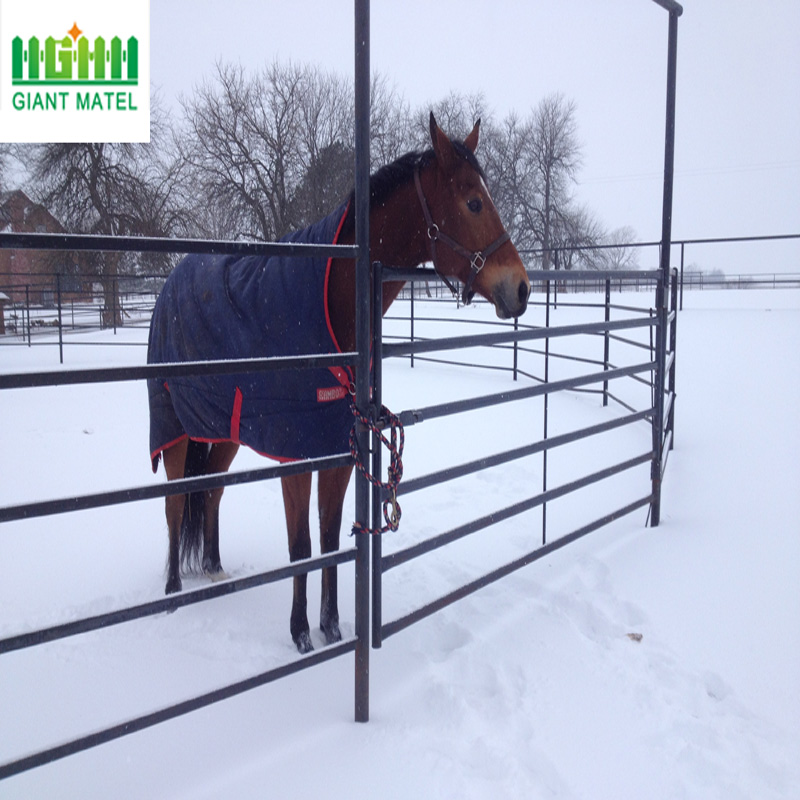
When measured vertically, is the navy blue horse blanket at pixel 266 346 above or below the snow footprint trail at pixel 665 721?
above

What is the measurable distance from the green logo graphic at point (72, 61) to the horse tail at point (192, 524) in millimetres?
15841

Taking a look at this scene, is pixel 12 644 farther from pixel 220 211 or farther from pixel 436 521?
pixel 220 211

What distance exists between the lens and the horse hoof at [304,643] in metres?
2.41

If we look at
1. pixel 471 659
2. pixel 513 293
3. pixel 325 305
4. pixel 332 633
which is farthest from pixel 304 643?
pixel 513 293

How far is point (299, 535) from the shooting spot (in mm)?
2418

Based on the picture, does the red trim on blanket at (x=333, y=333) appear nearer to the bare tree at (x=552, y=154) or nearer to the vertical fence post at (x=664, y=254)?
the vertical fence post at (x=664, y=254)

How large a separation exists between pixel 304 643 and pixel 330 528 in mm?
421

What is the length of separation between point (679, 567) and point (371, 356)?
1960 mm

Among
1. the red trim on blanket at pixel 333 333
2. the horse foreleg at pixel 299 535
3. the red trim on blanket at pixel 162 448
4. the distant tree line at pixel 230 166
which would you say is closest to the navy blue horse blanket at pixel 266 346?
the red trim on blanket at pixel 333 333

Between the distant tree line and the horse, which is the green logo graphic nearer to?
the distant tree line

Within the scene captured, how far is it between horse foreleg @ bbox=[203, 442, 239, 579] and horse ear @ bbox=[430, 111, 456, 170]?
1618 millimetres

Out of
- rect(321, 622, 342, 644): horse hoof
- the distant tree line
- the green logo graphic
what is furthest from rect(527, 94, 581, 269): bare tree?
rect(321, 622, 342, 644): horse hoof

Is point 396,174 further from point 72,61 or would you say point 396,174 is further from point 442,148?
point 72,61

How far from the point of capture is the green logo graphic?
15.6 m
